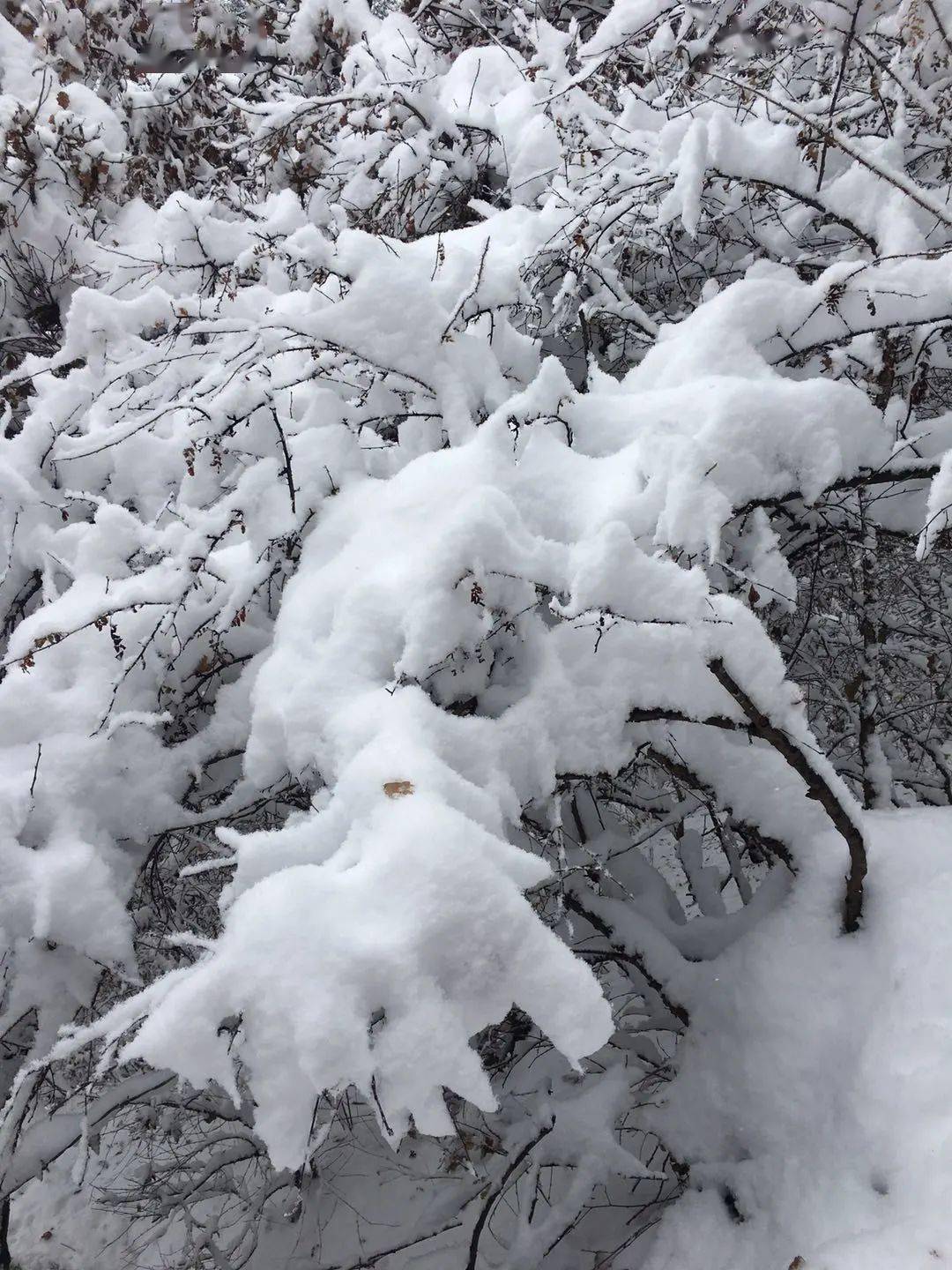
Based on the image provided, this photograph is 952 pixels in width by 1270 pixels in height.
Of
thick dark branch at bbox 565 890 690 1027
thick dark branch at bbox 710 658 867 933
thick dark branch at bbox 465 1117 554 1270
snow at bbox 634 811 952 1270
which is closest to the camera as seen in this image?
thick dark branch at bbox 710 658 867 933

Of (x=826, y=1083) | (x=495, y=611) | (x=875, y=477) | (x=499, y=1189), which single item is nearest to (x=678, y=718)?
(x=495, y=611)

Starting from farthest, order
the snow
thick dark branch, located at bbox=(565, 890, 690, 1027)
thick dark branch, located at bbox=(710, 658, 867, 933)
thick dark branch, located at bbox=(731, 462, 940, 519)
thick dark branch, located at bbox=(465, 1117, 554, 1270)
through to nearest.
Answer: thick dark branch, located at bbox=(465, 1117, 554, 1270) < thick dark branch, located at bbox=(565, 890, 690, 1027) < thick dark branch, located at bbox=(731, 462, 940, 519) < the snow < thick dark branch, located at bbox=(710, 658, 867, 933)

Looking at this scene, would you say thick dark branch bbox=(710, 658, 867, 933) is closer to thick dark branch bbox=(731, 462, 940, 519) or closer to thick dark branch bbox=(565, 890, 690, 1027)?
thick dark branch bbox=(731, 462, 940, 519)

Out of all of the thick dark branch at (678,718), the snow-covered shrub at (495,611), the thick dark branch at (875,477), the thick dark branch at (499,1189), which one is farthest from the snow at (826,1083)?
the thick dark branch at (875,477)

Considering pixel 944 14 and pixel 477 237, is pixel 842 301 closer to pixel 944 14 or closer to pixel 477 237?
pixel 944 14

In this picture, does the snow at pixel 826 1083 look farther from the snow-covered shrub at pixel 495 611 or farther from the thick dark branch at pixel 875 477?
the thick dark branch at pixel 875 477

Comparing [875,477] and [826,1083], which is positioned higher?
[875,477]

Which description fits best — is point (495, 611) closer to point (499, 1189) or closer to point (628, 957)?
point (628, 957)

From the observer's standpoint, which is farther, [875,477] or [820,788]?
[875,477]

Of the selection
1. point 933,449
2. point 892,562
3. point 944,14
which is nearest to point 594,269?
point 944,14

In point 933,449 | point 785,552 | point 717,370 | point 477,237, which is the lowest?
point 785,552

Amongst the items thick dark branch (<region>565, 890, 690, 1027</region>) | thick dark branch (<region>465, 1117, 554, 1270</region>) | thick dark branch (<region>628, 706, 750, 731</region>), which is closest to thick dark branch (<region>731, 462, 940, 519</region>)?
thick dark branch (<region>628, 706, 750, 731</region>)

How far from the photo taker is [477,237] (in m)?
3.09

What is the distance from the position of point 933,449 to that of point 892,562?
1401mm
